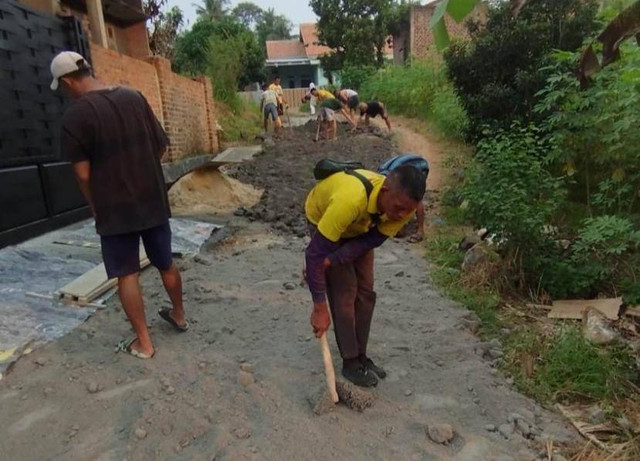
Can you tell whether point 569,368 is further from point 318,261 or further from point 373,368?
point 318,261

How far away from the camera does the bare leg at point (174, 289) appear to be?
2928mm

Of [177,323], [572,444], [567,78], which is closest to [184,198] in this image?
[177,323]

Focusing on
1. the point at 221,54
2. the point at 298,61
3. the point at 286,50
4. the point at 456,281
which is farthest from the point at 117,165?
the point at 286,50

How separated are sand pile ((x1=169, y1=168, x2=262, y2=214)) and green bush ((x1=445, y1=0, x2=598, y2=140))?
154 inches

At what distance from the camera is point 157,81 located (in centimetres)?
828

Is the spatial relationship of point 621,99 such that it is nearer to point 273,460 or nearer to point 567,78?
point 567,78

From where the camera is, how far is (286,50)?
33656 millimetres

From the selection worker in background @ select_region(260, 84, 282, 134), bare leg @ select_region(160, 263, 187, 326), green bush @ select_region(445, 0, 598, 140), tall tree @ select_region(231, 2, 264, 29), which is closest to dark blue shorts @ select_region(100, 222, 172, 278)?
bare leg @ select_region(160, 263, 187, 326)

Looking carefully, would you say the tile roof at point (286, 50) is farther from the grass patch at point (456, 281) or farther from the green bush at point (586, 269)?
the green bush at point (586, 269)

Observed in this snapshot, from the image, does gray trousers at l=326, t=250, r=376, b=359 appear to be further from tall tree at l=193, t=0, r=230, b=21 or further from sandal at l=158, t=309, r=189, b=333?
tall tree at l=193, t=0, r=230, b=21

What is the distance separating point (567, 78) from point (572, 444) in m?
3.18

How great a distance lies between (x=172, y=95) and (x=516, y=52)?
6.03 m

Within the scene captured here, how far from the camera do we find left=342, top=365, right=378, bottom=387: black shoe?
2518mm

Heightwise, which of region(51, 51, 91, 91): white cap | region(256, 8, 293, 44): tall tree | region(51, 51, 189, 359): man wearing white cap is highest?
region(256, 8, 293, 44): tall tree
